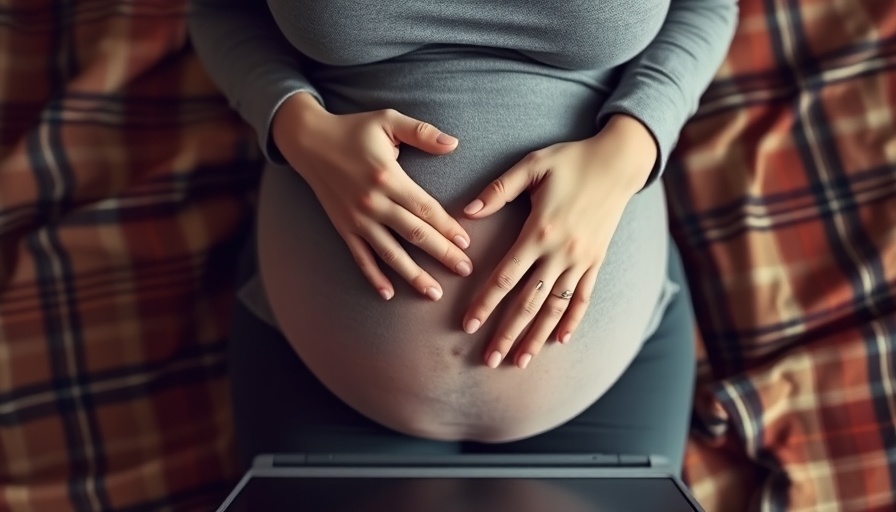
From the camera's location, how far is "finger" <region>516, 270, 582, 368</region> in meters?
0.79

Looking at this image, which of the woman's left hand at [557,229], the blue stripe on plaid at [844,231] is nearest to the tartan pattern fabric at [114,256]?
the woman's left hand at [557,229]

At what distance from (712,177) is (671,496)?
0.51 metres

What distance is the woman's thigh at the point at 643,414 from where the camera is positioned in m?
0.92

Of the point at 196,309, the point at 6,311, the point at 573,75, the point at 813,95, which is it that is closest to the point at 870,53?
the point at 813,95

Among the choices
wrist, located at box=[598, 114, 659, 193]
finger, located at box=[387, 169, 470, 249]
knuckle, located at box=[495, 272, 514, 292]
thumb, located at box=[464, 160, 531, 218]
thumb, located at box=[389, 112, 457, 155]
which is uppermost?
wrist, located at box=[598, 114, 659, 193]

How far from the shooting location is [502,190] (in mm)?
764

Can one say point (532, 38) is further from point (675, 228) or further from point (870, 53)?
point (870, 53)

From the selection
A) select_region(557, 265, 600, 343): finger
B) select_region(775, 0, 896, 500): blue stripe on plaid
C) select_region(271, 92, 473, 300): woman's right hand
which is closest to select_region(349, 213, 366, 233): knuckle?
select_region(271, 92, 473, 300): woman's right hand

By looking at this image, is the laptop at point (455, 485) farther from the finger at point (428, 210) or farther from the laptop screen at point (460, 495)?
the finger at point (428, 210)

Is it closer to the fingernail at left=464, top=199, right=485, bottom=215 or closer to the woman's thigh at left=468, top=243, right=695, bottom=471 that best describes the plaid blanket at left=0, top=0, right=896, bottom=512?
the woman's thigh at left=468, top=243, right=695, bottom=471

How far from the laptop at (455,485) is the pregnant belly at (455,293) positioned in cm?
5

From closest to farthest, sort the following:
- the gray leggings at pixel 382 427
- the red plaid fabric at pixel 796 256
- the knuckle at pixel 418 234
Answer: the knuckle at pixel 418 234 < the gray leggings at pixel 382 427 < the red plaid fabric at pixel 796 256

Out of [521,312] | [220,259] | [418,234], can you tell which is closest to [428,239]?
[418,234]

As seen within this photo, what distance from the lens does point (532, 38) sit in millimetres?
803
